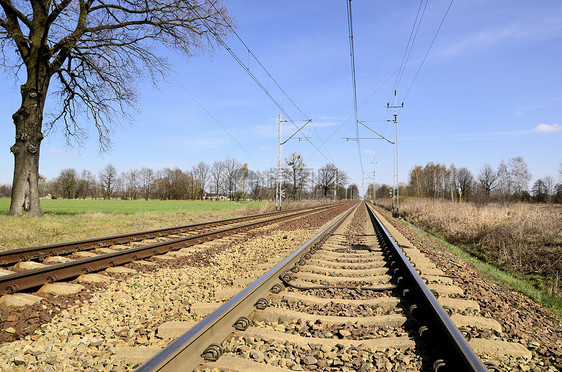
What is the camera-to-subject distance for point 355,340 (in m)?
2.97

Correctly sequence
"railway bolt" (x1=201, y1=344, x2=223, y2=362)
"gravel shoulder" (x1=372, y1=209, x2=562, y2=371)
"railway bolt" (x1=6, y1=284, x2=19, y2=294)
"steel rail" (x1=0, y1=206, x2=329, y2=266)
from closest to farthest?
"railway bolt" (x1=201, y1=344, x2=223, y2=362), "gravel shoulder" (x1=372, y1=209, x2=562, y2=371), "railway bolt" (x1=6, y1=284, x2=19, y2=294), "steel rail" (x1=0, y1=206, x2=329, y2=266)

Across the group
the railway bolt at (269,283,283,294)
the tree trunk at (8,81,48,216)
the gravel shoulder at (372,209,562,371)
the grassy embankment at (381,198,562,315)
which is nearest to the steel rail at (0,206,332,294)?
the railway bolt at (269,283,283,294)

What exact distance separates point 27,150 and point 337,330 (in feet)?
49.3

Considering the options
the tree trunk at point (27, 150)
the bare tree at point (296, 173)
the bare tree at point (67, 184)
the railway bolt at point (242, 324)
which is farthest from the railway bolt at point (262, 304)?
the bare tree at point (67, 184)

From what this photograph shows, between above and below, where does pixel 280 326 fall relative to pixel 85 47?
below

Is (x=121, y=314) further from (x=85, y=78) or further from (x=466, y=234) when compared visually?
(x=85, y=78)

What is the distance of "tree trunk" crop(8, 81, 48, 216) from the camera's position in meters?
13.6

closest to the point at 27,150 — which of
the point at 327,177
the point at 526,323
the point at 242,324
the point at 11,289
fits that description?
the point at 11,289

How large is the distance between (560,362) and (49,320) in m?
4.66

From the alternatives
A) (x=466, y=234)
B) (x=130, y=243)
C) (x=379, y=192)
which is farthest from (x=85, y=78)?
(x=379, y=192)

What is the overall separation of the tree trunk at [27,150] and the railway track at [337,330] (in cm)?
1318

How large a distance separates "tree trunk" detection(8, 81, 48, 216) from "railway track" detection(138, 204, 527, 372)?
13.2 meters

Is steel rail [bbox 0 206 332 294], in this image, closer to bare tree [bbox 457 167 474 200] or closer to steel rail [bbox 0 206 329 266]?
steel rail [bbox 0 206 329 266]

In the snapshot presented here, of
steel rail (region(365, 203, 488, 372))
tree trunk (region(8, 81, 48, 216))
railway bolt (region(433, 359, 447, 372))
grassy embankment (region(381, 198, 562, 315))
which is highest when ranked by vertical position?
tree trunk (region(8, 81, 48, 216))
